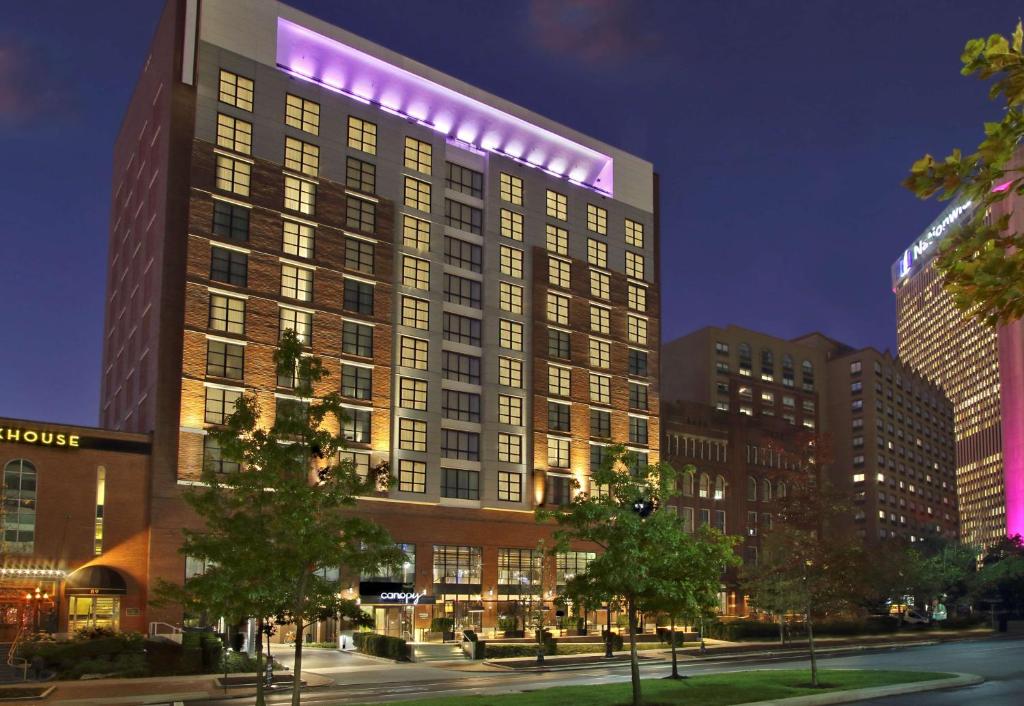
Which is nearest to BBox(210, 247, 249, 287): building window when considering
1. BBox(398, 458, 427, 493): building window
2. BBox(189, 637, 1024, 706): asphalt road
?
BBox(398, 458, 427, 493): building window

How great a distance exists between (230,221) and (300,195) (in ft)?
21.0

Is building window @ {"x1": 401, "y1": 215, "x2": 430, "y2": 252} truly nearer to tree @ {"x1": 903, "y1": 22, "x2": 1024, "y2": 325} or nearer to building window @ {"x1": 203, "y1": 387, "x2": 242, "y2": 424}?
building window @ {"x1": 203, "y1": 387, "x2": 242, "y2": 424}

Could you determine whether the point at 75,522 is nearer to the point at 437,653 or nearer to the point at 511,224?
the point at 437,653

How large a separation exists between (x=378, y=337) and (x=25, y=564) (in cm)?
3008

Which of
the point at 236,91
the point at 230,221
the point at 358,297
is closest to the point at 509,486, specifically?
the point at 358,297

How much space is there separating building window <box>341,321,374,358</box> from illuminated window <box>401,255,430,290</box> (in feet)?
19.0

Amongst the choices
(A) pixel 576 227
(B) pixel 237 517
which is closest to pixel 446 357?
(A) pixel 576 227

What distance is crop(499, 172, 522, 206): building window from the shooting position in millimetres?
93500

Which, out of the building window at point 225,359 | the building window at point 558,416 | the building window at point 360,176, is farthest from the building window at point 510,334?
the building window at point 225,359

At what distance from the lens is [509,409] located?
90625 millimetres

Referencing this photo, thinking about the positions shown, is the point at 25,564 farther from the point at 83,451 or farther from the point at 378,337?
the point at 378,337

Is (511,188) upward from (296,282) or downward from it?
upward

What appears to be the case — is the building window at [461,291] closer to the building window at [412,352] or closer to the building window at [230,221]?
the building window at [412,352]

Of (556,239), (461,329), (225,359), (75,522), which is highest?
(556,239)
